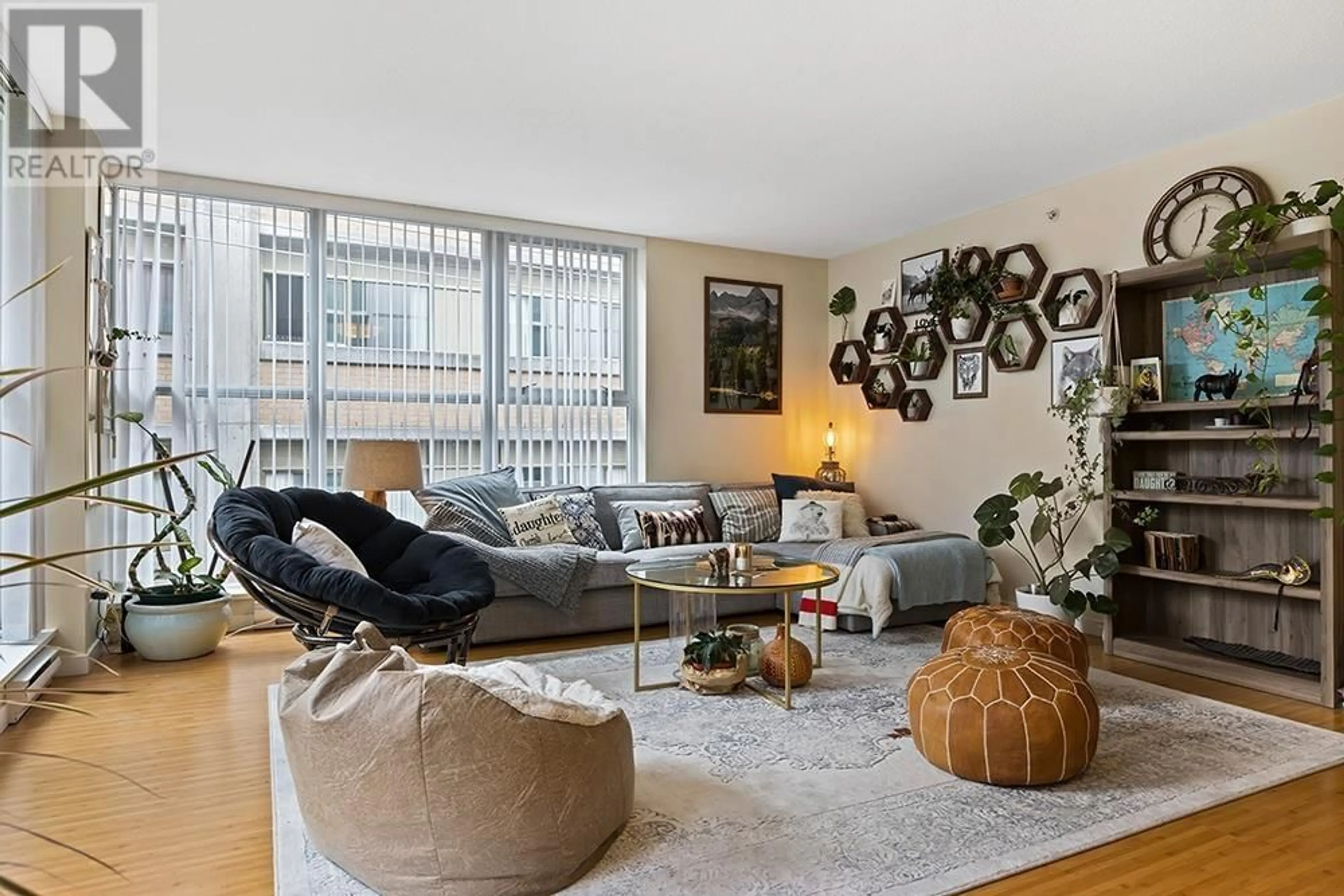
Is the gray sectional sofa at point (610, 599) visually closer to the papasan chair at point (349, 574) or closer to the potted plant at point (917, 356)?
the papasan chair at point (349, 574)

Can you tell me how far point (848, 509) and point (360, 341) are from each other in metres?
3.37

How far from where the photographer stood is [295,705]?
2.10m

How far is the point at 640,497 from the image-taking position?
571cm

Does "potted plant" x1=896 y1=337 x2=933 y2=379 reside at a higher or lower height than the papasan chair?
higher

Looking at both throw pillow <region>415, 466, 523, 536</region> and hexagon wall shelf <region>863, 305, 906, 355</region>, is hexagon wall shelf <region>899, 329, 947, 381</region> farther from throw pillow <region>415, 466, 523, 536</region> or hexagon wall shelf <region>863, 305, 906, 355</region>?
throw pillow <region>415, 466, 523, 536</region>

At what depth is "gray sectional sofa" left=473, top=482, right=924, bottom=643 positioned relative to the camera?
452 centimetres

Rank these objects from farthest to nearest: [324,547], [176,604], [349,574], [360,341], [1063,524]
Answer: [360,341]
[1063,524]
[176,604]
[324,547]
[349,574]

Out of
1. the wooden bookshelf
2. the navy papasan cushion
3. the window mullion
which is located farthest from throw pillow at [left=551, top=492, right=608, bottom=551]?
the wooden bookshelf

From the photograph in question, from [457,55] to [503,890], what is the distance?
9.62ft

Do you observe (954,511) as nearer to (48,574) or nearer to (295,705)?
(295,705)

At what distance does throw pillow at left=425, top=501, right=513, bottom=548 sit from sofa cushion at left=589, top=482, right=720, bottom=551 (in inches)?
34.9

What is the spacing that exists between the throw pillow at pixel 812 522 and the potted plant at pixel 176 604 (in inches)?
133

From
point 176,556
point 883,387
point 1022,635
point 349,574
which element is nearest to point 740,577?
point 1022,635

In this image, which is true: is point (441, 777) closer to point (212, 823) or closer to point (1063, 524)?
point (212, 823)
